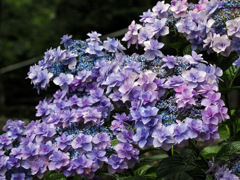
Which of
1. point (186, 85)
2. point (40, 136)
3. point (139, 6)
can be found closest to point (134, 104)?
point (186, 85)

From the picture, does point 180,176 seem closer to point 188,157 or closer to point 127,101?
point 188,157

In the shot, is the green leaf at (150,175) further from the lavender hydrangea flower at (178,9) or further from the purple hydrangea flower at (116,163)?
the lavender hydrangea flower at (178,9)

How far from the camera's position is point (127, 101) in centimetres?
147

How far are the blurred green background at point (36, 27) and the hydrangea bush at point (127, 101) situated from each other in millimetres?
1202

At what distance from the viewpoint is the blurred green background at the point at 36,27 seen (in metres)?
5.84

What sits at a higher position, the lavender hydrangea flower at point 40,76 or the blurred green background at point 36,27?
the blurred green background at point 36,27

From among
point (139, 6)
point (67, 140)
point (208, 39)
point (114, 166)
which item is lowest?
point (114, 166)

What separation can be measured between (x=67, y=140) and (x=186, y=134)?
41 centimetres

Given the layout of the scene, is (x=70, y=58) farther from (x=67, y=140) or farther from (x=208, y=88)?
(x=208, y=88)

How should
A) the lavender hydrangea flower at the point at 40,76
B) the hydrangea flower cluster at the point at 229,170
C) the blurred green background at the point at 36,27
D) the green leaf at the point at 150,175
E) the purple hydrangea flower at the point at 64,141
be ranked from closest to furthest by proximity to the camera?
the hydrangea flower cluster at the point at 229,170 → the purple hydrangea flower at the point at 64,141 → the lavender hydrangea flower at the point at 40,76 → the green leaf at the point at 150,175 → the blurred green background at the point at 36,27

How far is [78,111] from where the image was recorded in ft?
4.79

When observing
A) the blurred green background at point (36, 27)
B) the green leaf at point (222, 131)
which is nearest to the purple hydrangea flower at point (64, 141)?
the green leaf at point (222, 131)

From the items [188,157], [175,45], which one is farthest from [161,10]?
[188,157]

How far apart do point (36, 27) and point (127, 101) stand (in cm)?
793
